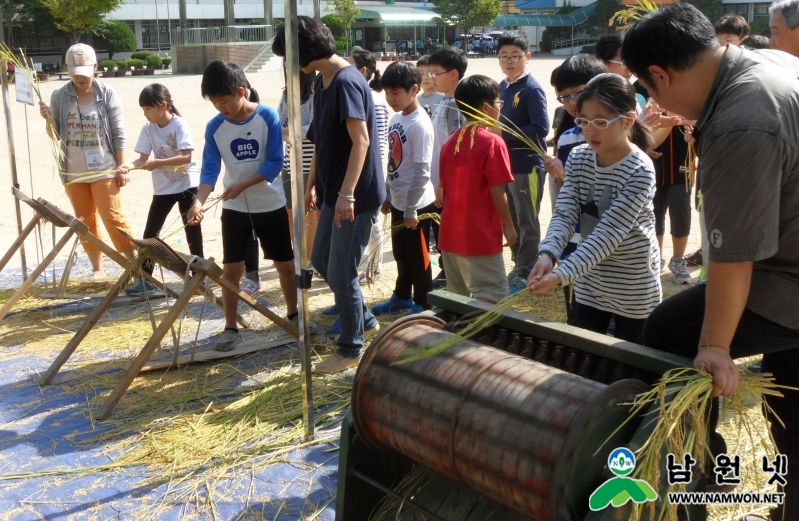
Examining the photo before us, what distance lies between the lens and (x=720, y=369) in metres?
2.37

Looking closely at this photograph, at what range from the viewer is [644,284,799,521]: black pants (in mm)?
2551

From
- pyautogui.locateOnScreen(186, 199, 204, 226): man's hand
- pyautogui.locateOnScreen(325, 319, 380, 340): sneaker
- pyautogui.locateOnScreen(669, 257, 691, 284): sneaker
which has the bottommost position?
pyautogui.locateOnScreen(325, 319, 380, 340): sneaker

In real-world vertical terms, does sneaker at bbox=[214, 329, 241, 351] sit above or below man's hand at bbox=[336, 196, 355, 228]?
below

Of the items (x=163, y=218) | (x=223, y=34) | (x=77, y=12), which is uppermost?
(x=77, y=12)

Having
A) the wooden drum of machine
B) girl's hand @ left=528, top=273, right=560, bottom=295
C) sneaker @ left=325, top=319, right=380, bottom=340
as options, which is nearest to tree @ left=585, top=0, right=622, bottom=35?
sneaker @ left=325, top=319, right=380, bottom=340

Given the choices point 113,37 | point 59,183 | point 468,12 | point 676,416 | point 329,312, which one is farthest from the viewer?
point 468,12

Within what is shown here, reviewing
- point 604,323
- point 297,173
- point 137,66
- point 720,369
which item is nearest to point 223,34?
point 137,66

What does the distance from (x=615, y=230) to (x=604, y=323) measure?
1.88 feet

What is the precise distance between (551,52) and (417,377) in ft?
204

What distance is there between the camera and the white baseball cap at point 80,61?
6.41 metres

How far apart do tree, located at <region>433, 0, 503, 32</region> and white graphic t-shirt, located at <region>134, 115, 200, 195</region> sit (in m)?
58.6

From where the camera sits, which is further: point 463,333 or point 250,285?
point 250,285

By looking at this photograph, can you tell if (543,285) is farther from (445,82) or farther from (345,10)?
(345,10)

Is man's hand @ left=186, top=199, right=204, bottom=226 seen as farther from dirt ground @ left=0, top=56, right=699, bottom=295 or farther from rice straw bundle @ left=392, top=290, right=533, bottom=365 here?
rice straw bundle @ left=392, top=290, right=533, bottom=365
